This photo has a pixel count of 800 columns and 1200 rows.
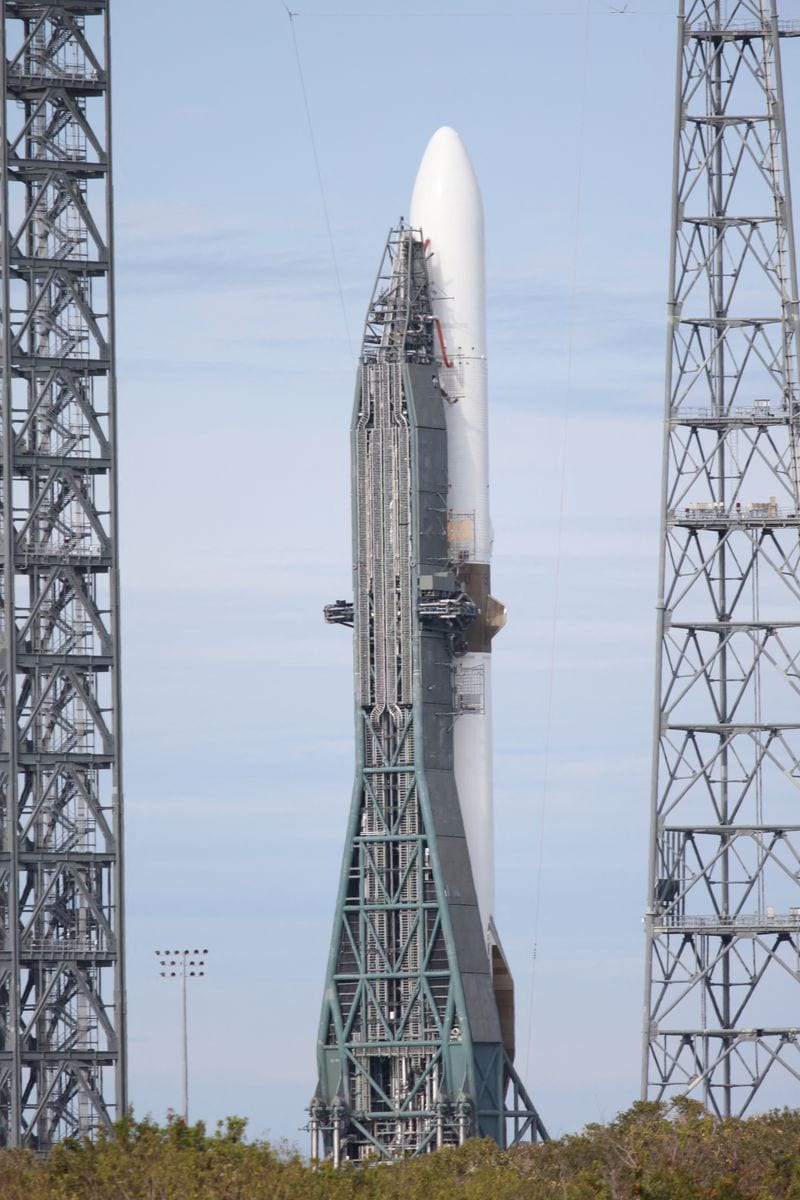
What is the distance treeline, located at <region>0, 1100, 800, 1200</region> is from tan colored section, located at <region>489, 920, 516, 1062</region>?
11180mm

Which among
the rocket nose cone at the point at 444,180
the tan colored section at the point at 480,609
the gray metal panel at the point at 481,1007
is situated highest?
the rocket nose cone at the point at 444,180

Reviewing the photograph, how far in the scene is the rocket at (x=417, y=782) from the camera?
112 meters

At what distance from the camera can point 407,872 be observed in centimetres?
11275

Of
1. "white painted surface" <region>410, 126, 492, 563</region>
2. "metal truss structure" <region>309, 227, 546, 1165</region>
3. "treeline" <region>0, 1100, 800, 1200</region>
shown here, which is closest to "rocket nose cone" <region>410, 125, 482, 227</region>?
"white painted surface" <region>410, 126, 492, 563</region>

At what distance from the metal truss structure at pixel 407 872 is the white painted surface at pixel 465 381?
0.73 meters

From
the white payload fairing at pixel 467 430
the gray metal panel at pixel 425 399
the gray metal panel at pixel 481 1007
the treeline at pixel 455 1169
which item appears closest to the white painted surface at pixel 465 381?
the white payload fairing at pixel 467 430

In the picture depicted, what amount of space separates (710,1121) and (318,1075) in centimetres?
2190

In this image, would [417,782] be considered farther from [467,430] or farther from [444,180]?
[444,180]

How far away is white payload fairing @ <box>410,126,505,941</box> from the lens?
114 m

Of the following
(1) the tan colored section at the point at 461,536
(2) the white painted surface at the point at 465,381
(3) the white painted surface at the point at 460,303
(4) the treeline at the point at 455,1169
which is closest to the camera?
(4) the treeline at the point at 455,1169

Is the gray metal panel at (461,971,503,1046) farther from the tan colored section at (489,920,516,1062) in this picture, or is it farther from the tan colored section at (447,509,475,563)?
the tan colored section at (447,509,475,563)

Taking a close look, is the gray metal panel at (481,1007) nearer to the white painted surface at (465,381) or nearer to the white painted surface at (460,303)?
the white painted surface at (465,381)

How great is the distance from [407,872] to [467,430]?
13.7 m

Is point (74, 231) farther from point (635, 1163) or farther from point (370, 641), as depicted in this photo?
point (635, 1163)
